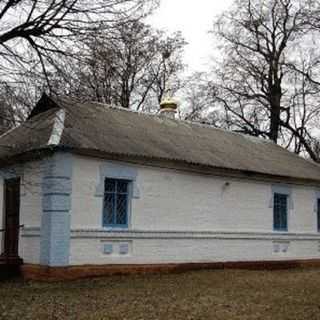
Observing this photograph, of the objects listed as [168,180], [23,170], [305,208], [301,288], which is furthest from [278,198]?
[23,170]

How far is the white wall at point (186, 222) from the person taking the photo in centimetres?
1492

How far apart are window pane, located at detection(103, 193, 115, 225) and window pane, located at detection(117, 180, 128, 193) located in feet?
0.84

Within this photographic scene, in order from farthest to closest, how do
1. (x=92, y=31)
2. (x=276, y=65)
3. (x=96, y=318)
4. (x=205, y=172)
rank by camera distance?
1. (x=276, y=65)
2. (x=205, y=172)
3. (x=92, y=31)
4. (x=96, y=318)

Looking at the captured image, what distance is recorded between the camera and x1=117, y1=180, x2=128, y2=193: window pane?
51.7ft

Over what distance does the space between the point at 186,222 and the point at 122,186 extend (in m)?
2.39

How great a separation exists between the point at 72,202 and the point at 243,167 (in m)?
6.15

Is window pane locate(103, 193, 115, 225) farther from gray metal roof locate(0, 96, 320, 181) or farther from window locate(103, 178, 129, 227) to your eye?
gray metal roof locate(0, 96, 320, 181)

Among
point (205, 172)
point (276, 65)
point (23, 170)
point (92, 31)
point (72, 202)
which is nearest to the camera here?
point (92, 31)

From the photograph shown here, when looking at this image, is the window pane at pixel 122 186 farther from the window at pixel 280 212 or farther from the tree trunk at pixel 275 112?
the tree trunk at pixel 275 112

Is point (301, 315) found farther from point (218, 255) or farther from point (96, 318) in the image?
point (218, 255)

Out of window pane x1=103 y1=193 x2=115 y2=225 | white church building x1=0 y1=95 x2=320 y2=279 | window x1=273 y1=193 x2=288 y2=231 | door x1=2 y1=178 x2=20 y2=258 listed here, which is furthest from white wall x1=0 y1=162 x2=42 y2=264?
window x1=273 y1=193 x2=288 y2=231

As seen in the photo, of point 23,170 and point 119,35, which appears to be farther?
point 23,170

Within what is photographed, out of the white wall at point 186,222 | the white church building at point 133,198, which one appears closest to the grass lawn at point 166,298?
the white church building at point 133,198

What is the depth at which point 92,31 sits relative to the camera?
12.8 meters
